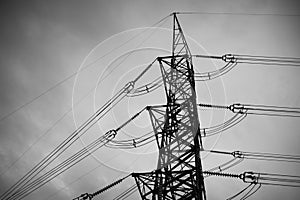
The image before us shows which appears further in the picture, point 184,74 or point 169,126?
point 184,74

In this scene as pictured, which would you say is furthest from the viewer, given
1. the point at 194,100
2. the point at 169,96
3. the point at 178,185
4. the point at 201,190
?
the point at 169,96

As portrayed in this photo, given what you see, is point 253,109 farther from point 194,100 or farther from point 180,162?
point 180,162

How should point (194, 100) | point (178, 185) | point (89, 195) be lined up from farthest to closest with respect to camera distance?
point (194, 100) < point (89, 195) < point (178, 185)

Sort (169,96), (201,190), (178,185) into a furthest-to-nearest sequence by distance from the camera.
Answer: (169,96), (178,185), (201,190)

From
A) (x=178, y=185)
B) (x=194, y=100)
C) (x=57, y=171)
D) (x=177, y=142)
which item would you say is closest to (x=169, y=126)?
(x=177, y=142)

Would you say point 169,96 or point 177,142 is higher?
point 169,96

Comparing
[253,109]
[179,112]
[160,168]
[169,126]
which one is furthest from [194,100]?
Answer: [160,168]

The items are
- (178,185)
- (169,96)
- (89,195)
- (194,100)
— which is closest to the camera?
(178,185)

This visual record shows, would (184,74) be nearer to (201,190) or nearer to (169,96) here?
(169,96)

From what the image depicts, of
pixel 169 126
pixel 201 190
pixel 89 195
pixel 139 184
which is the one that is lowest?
pixel 201 190
